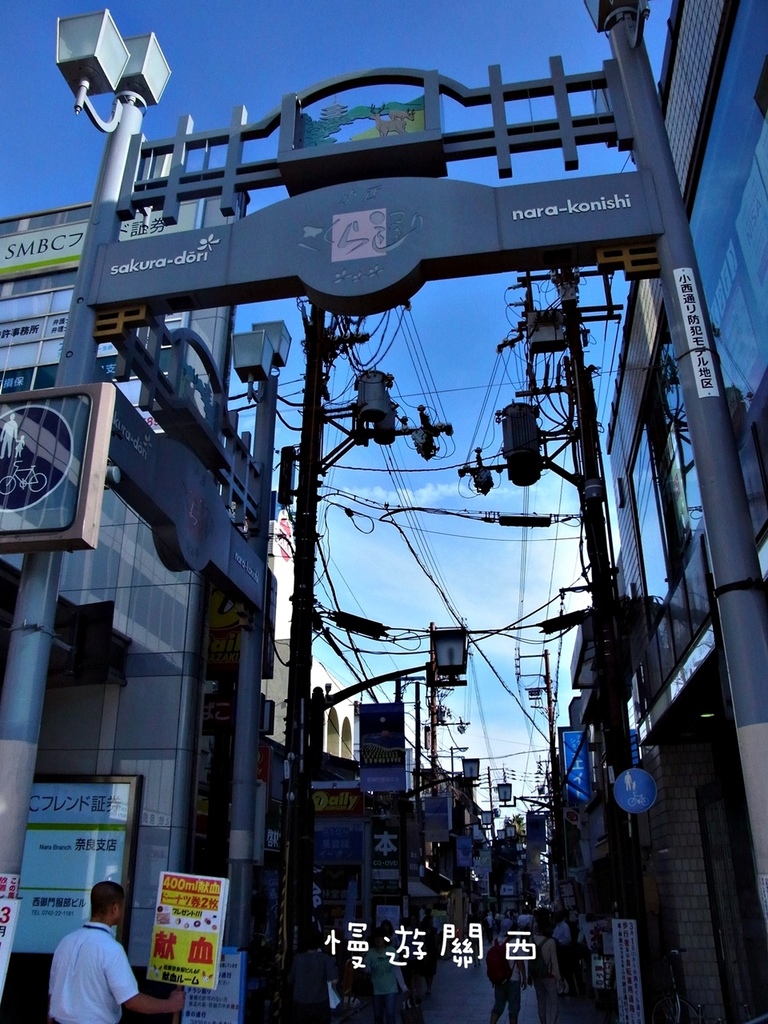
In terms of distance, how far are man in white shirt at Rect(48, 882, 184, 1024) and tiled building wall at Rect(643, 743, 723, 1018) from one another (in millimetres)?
10075

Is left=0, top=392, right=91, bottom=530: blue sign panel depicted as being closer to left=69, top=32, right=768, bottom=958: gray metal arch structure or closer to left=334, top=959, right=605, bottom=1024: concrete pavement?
left=69, top=32, right=768, bottom=958: gray metal arch structure

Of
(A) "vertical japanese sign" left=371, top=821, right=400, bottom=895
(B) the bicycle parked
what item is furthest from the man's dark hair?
(A) "vertical japanese sign" left=371, top=821, right=400, bottom=895

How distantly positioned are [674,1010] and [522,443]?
9266 mm

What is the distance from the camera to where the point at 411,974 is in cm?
1642

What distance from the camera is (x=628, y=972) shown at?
1058 centimetres

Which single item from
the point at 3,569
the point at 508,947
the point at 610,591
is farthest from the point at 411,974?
the point at 3,569

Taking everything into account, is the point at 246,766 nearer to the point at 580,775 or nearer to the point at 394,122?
the point at 394,122

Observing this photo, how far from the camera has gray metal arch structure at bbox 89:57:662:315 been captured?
7.43 meters

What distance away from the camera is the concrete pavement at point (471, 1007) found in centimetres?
1491

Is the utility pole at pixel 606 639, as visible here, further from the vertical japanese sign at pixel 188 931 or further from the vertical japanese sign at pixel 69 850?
the vertical japanese sign at pixel 188 931

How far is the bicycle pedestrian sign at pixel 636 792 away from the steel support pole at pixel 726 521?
554 centimetres

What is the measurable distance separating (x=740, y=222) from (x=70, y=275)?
466 inches

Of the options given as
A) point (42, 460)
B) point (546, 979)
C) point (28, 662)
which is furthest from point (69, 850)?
point (546, 979)

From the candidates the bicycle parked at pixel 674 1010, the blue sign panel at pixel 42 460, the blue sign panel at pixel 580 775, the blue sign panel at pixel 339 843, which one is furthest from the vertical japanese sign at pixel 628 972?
the blue sign panel at pixel 580 775
